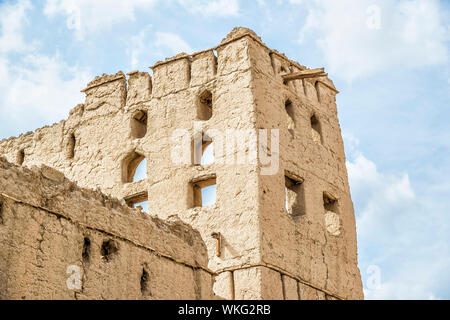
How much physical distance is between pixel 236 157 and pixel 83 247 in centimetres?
728

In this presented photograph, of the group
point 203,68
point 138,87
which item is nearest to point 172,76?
point 203,68

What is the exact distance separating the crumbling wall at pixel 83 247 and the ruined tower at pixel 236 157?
11.7 feet

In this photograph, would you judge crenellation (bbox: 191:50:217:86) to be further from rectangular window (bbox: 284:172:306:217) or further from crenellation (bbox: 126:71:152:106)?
rectangular window (bbox: 284:172:306:217)

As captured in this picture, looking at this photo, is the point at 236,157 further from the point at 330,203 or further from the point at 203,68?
the point at 330,203

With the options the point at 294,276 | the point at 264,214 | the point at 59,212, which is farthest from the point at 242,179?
the point at 59,212

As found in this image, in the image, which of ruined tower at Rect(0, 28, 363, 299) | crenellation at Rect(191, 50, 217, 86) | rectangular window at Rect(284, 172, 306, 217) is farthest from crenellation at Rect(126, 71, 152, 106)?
rectangular window at Rect(284, 172, 306, 217)

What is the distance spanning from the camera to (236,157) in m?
19.0

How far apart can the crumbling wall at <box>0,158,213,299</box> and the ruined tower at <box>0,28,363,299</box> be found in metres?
3.55

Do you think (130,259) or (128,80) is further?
(128,80)

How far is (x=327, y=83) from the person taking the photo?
23.2m

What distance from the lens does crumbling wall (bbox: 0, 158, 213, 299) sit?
11.2 m
